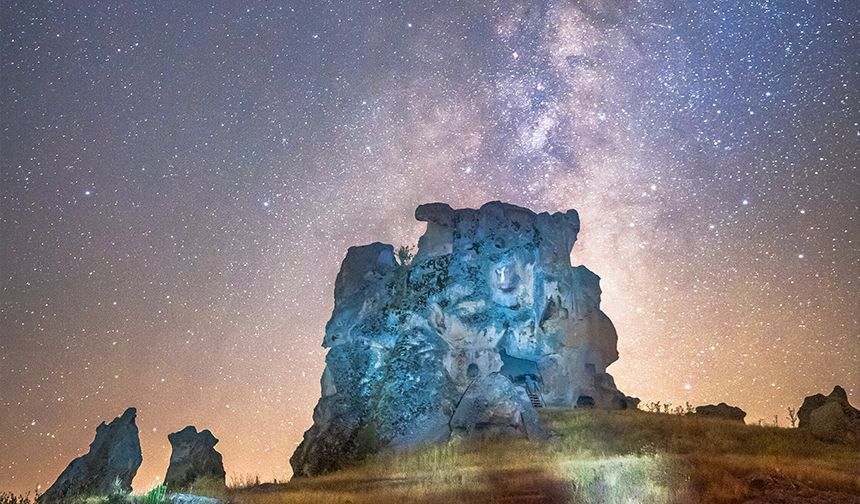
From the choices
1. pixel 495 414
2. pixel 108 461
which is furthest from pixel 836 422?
pixel 108 461

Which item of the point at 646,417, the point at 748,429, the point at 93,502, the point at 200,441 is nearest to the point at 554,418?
the point at 646,417

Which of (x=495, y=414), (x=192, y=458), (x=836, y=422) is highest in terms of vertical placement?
(x=495, y=414)

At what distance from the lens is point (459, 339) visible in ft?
117

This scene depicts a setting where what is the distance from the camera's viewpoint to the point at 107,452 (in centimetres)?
2631

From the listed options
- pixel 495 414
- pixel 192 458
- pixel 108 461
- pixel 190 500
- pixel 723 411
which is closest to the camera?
pixel 190 500

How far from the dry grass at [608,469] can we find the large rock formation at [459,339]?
2.41 meters

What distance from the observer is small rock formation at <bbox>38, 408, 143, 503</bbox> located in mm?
25250

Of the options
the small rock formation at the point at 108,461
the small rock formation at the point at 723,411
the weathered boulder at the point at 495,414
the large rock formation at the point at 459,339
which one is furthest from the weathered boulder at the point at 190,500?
the small rock formation at the point at 723,411

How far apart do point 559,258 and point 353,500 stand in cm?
2808

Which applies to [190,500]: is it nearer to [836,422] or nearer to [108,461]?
[108,461]

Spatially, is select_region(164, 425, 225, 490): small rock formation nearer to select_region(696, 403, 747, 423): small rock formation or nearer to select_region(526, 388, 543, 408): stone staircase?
select_region(526, 388, 543, 408): stone staircase

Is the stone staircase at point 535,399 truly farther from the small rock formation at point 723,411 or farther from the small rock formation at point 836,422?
the small rock formation at point 836,422

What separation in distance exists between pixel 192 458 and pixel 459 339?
14823 mm

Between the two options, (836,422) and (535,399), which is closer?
(836,422)
